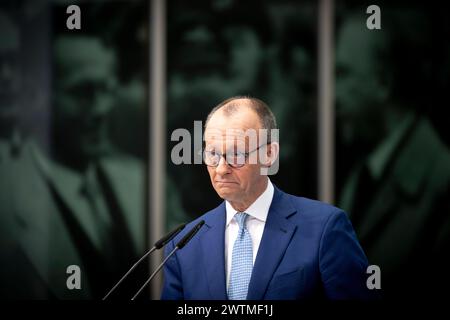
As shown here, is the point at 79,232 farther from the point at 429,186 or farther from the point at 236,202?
the point at 429,186

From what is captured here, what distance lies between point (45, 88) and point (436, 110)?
2.32 m

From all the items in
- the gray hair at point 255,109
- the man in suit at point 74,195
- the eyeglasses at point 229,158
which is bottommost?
the man in suit at point 74,195

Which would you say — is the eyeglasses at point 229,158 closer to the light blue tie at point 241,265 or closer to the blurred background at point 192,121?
the light blue tie at point 241,265

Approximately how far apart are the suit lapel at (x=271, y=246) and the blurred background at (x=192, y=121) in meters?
1.20

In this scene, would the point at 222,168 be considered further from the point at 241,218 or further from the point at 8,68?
the point at 8,68

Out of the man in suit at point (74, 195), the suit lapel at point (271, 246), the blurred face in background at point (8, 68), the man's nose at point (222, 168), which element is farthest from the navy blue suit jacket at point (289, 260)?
the blurred face in background at point (8, 68)

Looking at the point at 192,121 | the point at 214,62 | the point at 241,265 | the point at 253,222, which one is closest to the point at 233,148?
the point at 253,222

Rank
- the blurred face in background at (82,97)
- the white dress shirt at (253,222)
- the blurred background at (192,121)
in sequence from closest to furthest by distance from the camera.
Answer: the white dress shirt at (253,222), the blurred background at (192,121), the blurred face in background at (82,97)

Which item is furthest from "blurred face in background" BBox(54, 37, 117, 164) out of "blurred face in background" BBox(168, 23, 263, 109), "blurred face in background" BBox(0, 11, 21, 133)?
"blurred face in background" BBox(168, 23, 263, 109)

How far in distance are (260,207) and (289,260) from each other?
250 millimetres

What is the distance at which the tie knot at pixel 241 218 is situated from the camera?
196 cm

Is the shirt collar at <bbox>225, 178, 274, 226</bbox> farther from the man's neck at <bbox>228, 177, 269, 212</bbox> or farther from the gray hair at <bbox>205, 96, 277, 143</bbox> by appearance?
the gray hair at <bbox>205, 96, 277, 143</bbox>

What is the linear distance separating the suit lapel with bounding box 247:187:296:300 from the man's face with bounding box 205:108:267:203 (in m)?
0.12

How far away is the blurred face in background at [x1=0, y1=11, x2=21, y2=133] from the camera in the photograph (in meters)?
3.39
